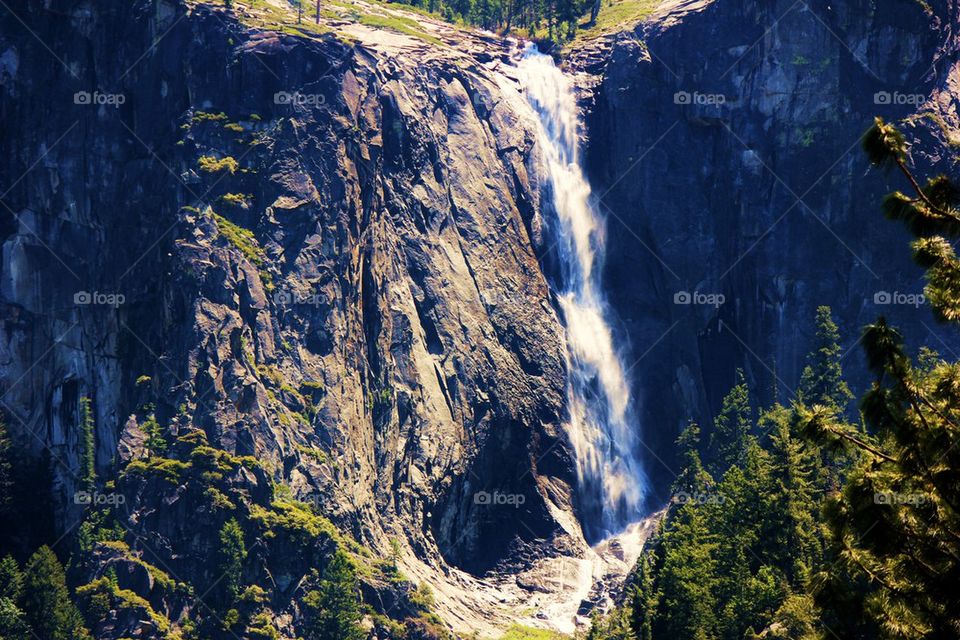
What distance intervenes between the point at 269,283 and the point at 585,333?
31.9 metres

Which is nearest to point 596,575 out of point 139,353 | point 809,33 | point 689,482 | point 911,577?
point 689,482

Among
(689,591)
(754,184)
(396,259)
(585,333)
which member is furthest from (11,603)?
(754,184)

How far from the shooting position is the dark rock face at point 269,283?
112m

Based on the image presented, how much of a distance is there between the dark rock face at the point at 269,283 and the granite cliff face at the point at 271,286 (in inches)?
7.1

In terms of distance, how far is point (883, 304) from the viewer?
417ft

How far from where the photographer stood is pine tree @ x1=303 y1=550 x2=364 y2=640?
99188 millimetres

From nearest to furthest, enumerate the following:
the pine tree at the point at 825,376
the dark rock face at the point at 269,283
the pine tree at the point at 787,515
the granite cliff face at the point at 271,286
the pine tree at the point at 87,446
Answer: the pine tree at the point at 787,515 < the pine tree at the point at 87,446 < the pine tree at the point at 825,376 < the granite cliff face at the point at 271,286 < the dark rock face at the point at 269,283

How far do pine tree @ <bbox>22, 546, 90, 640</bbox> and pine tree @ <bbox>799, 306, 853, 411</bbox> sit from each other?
53924mm

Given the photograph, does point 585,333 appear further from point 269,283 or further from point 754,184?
point 269,283

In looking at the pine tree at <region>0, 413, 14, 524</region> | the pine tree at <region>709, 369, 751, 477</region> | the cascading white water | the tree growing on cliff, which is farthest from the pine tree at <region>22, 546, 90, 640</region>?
the tree growing on cliff

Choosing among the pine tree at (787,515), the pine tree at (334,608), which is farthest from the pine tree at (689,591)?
the pine tree at (334,608)

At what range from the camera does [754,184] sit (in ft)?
443

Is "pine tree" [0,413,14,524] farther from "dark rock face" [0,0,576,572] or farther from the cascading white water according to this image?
the cascading white water

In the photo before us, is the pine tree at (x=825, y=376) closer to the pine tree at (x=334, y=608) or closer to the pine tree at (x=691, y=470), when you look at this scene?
the pine tree at (x=691, y=470)
